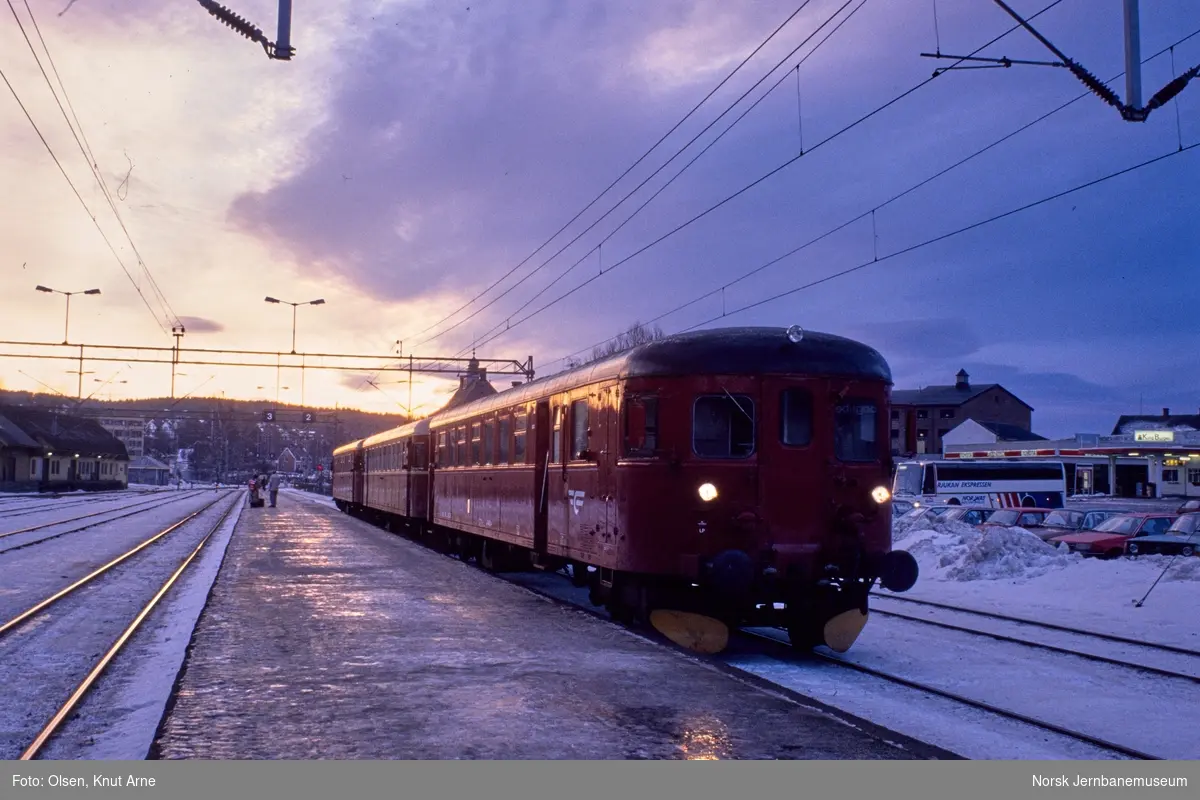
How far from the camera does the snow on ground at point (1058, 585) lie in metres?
13.6

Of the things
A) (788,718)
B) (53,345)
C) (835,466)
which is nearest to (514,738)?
(788,718)

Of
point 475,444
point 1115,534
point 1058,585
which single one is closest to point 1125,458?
point 1115,534

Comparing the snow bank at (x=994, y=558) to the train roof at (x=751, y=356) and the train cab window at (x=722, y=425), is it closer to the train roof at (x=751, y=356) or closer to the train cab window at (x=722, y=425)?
the train roof at (x=751, y=356)

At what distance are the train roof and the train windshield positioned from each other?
41.3 meters

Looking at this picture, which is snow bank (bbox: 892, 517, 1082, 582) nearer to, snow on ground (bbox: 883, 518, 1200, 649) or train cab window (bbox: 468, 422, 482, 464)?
snow on ground (bbox: 883, 518, 1200, 649)

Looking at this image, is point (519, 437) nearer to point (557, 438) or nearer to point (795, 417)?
point (557, 438)

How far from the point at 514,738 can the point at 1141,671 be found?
6.32 meters

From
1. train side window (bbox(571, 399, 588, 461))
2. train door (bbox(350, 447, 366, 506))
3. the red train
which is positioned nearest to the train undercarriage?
the red train

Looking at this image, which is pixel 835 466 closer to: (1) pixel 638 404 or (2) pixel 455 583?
(1) pixel 638 404

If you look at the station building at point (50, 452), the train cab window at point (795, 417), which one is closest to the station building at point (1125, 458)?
the train cab window at point (795, 417)

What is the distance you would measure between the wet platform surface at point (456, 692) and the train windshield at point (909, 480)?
3961 centimetres

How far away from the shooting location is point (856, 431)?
10.9m

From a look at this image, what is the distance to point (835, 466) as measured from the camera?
10562mm

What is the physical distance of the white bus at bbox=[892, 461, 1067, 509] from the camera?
48188 mm
